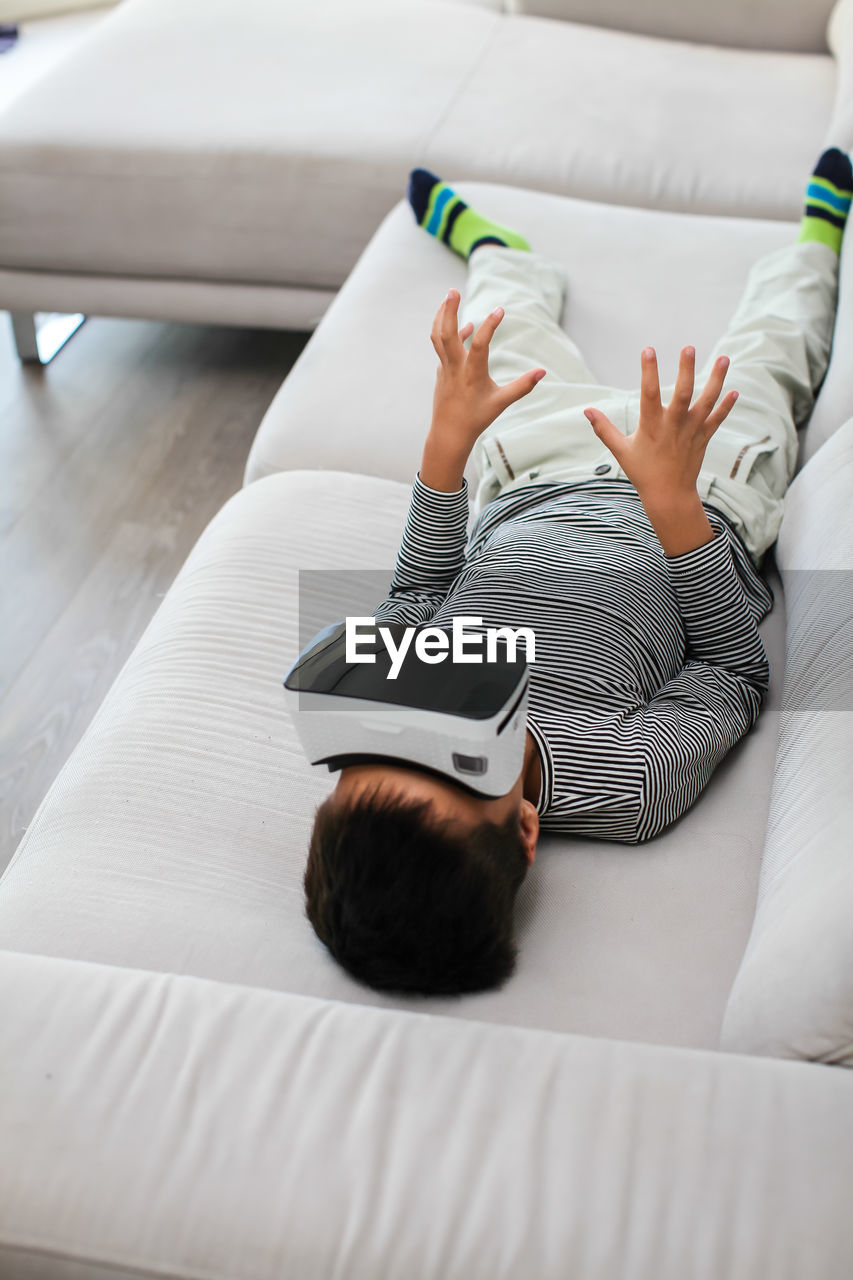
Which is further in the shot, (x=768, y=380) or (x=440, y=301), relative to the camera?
(x=440, y=301)

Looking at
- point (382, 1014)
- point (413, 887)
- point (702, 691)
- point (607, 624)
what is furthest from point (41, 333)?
point (382, 1014)

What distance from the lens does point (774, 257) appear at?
167 centimetres

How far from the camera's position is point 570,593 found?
1142 millimetres

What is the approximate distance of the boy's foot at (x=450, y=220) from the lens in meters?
1.76

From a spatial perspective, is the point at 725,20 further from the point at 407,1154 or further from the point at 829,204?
the point at 407,1154

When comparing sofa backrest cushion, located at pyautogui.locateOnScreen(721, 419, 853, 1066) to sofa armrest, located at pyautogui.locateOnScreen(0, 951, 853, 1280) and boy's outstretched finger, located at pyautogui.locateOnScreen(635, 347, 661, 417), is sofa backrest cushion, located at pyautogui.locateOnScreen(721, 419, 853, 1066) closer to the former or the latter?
sofa armrest, located at pyautogui.locateOnScreen(0, 951, 853, 1280)

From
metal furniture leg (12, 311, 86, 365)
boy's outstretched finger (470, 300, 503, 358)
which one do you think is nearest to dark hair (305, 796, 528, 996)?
boy's outstretched finger (470, 300, 503, 358)

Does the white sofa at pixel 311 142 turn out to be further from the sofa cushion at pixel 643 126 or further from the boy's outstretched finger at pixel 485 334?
the boy's outstretched finger at pixel 485 334

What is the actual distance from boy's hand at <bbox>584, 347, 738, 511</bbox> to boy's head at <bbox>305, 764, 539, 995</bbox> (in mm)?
383

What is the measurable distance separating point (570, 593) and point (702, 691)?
17 centimetres

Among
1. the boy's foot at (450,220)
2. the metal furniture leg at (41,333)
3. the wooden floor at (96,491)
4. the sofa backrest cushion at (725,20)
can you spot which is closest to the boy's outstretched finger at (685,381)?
the boy's foot at (450,220)

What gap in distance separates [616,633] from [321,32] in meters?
1.92

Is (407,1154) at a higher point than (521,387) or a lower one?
lower

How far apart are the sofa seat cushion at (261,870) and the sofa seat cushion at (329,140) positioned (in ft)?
→ 3.81
